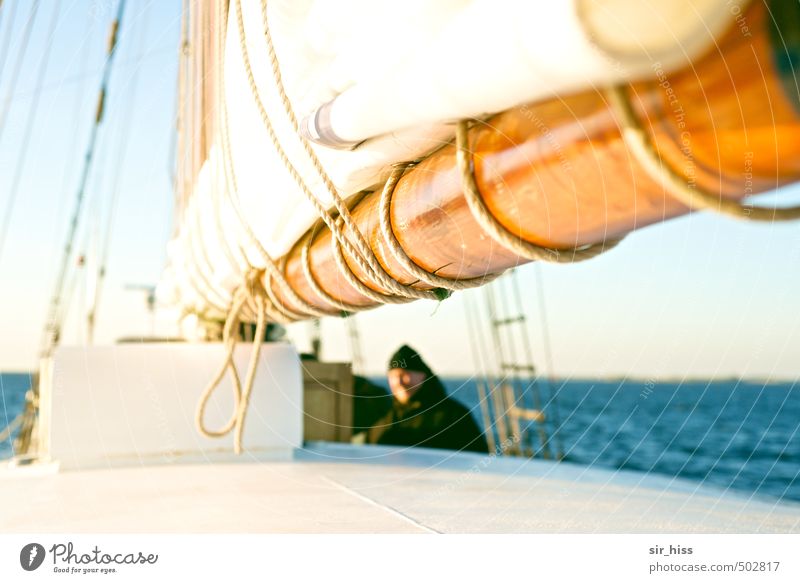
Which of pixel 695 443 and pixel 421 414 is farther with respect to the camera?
pixel 695 443

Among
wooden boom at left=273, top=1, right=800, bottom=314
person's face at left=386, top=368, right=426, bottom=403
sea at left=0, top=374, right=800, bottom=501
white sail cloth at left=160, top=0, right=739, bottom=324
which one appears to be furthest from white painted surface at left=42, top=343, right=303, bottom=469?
sea at left=0, top=374, right=800, bottom=501

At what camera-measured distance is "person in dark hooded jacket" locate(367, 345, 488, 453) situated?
2646 millimetres

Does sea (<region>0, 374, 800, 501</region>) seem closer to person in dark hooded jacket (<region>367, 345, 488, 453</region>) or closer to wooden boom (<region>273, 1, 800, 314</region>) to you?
person in dark hooded jacket (<region>367, 345, 488, 453</region>)

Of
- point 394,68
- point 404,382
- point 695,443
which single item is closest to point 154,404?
point 404,382

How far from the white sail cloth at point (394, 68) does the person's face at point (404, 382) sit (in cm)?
140

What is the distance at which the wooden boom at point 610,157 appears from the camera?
39 centimetres

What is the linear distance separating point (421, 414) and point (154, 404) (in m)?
1.05

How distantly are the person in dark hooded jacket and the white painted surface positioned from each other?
0.58 metres

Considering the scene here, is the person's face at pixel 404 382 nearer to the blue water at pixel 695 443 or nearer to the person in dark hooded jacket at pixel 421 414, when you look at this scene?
the person in dark hooded jacket at pixel 421 414

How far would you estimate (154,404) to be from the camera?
6.41ft

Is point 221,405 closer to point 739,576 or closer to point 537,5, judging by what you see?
point 739,576

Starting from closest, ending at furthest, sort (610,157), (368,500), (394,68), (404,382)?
(610,157)
(394,68)
(368,500)
(404,382)

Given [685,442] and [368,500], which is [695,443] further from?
[368,500]

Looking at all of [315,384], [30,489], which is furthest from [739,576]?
[315,384]
